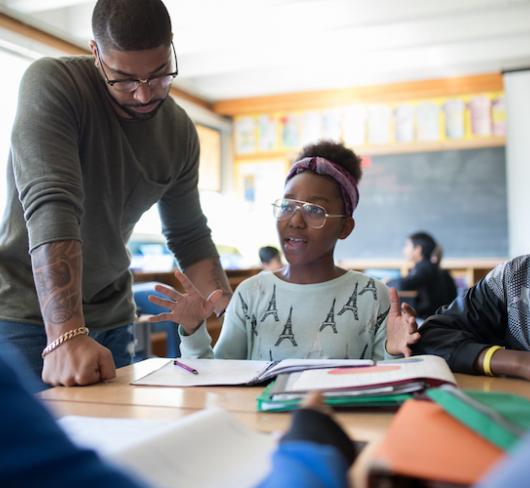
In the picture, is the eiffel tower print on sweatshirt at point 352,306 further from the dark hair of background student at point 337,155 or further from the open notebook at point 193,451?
the open notebook at point 193,451

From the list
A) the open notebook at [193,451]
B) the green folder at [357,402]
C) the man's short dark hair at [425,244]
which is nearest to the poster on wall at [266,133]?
the man's short dark hair at [425,244]

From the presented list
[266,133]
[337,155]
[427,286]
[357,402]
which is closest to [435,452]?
[357,402]

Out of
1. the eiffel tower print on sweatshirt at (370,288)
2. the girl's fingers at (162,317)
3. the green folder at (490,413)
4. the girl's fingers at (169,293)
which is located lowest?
the girl's fingers at (162,317)

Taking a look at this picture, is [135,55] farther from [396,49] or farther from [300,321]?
[396,49]

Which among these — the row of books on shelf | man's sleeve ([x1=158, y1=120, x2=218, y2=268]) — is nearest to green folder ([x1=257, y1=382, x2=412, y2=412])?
man's sleeve ([x1=158, y1=120, x2=218, y2=268])

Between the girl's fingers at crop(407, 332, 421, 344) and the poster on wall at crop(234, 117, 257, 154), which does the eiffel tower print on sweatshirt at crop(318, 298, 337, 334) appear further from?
the poster on wall at crop(234, 117, 257, 154)

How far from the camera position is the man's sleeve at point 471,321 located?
56.1 inches

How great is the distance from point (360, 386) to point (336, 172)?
89 centimetres

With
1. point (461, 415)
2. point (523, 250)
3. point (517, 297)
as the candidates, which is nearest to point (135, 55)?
point (517, 297)

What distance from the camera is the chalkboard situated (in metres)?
6.28

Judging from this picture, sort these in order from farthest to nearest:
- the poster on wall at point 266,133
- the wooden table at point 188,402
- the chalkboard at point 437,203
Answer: the poster on wall at point 266,133 → the chalkboard at point 437,203 → the wooden table at point 188,402

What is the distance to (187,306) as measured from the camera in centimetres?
152

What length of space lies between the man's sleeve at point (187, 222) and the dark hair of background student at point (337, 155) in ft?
1.22

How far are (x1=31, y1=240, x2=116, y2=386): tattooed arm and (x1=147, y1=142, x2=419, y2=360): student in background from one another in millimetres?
234
